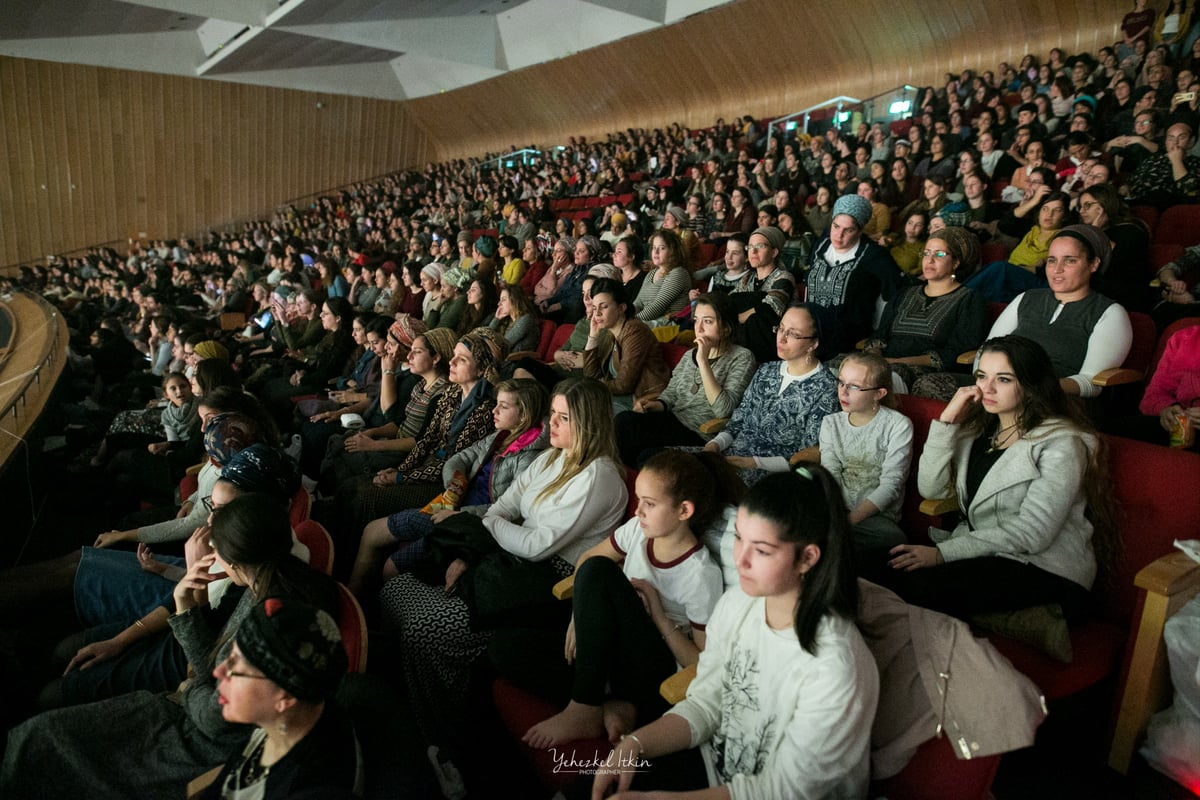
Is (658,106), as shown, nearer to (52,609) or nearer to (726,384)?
(726,384)

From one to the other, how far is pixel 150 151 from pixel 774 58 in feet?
40.9

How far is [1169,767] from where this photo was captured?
1.51 metres

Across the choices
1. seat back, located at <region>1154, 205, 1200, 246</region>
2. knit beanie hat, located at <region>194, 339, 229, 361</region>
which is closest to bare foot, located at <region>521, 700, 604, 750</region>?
knit beanie hat, located at <region>194, 339, 229, 361</region>

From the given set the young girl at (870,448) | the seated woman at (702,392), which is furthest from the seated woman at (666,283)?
the young girl at (870,448)

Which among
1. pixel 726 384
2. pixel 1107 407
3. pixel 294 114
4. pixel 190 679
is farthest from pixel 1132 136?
pixel 294 114

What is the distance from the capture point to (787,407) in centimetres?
253

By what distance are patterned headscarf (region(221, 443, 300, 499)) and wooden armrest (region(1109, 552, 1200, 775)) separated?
6.93ft

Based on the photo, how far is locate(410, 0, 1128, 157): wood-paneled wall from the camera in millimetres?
9000

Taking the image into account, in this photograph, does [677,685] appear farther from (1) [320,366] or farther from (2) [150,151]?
(2) [150,151]

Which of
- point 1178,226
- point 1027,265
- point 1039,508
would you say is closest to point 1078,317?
point 1039,508

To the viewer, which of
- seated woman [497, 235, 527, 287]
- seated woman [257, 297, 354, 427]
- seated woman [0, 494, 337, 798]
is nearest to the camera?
seated woman [0, 494, 337, 798]

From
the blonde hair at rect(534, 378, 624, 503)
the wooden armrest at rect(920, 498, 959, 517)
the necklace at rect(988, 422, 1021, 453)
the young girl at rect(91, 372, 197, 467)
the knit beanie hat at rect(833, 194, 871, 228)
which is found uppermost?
the knit beanie hat at rect(833, 194, 871, 228)

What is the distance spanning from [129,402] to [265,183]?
13041 millimetres

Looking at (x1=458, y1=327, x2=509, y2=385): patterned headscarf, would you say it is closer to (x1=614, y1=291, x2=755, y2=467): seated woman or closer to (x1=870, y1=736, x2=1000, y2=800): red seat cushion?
(x1=614, y1=291, x2=755, y2=467): seated woman
